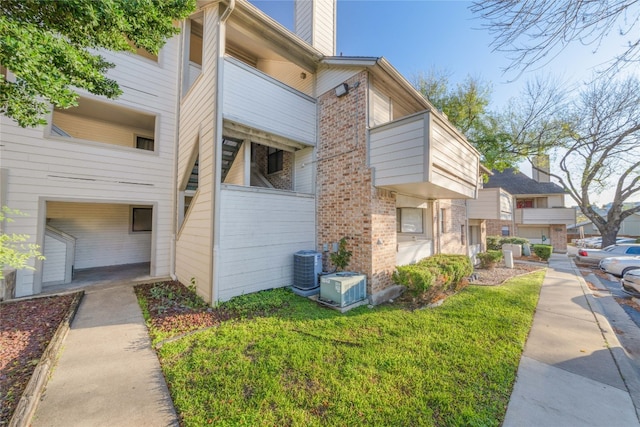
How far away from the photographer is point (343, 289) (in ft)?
17.0

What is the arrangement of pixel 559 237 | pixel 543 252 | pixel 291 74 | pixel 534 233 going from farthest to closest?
pixel 534 233 < pixel 559 237 < pixel 543 252 < pixel 291 74

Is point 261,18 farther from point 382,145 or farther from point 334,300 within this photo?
point 334,300

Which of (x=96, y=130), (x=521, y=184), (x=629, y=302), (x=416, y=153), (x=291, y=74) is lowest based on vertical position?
(x=629, y=302)

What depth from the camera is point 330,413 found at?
8.06ft

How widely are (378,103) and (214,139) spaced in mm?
4484

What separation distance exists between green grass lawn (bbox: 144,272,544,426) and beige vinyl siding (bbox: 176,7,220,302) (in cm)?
146

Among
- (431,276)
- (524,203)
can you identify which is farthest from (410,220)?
(524,203)

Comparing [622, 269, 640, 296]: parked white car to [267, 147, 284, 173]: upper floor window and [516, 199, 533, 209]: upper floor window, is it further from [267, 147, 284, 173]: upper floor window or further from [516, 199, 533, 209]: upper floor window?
[516, 199, 533, 209]: upper floor window

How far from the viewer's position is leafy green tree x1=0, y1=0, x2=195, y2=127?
2.68 m

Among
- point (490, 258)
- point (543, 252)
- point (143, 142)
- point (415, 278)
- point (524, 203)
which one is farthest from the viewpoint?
point (524, 203)

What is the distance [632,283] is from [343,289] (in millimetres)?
9205

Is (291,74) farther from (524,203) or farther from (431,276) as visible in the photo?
(524,203)

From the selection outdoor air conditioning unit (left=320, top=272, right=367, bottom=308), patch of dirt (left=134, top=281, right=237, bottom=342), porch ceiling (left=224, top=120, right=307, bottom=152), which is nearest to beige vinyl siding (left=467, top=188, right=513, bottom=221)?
outdoor air conditioning unit (left=320, top=272, right=367, bottom=308)

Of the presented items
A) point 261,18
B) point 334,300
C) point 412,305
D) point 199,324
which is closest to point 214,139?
point 261,18
